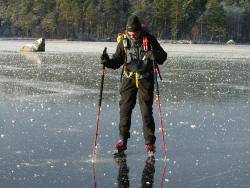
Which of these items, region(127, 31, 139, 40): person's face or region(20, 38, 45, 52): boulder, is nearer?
region(127, 31, 139, 40): person's face

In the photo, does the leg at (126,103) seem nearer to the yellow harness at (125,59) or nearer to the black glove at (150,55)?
the yellow harness at (125,59)

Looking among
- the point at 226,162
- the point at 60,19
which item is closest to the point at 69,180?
the point at 226,162

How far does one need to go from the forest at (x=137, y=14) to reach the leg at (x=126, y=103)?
423 feet

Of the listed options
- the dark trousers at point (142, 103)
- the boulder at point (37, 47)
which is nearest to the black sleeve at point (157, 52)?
the dark trousers at point (142, 103)

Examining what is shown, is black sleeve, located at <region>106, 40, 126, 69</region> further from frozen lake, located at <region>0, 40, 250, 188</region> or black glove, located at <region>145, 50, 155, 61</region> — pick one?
frozen lake, located at <region>0, 40, 250, 188</region>

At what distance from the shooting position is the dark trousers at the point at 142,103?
791 cm

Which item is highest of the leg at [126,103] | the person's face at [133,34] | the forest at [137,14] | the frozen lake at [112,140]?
the forest at [137,14]

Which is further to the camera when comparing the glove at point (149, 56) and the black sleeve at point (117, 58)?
the black sleeve at point (117, 58)

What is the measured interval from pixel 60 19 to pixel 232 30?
2028 inches

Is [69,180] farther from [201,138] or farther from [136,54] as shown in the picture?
[201,138]

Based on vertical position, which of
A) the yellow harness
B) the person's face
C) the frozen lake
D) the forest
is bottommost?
the frozen lake

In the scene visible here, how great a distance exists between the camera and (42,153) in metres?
7.61

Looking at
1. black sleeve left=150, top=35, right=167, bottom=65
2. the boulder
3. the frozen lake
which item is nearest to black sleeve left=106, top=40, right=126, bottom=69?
black sleeve left=150, top=35, right=167, bottom=65

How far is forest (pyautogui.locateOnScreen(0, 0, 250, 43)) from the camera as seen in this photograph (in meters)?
140
